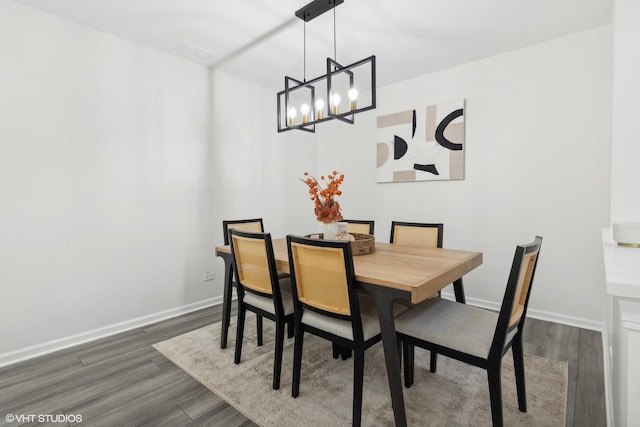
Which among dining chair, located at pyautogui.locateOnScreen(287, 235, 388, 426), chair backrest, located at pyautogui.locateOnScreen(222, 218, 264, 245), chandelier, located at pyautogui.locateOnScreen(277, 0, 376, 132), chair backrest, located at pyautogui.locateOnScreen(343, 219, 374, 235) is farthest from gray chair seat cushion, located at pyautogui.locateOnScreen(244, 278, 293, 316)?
chandelier, located at pyautogui.locateOnScreen(277, 0, 376, 132)

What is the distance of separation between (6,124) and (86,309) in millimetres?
1511

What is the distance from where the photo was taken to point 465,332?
1495mm

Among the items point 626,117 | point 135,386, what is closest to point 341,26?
point 626,117

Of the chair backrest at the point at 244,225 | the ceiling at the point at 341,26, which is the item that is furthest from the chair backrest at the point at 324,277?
the ceiling at the point at 341,26

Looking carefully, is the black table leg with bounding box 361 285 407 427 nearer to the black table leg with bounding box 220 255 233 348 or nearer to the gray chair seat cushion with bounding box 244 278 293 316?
the gray chair seat cushion with bounding box 244 278 293 316

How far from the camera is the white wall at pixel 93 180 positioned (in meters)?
2.28

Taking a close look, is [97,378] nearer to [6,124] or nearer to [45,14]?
[6,124]

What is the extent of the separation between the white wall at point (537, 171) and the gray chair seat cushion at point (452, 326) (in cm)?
173

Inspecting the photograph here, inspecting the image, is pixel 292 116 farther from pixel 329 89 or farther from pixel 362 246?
pixel 362 246

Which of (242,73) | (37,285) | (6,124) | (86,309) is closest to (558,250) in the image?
(242,73)

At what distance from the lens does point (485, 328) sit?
5.01 feet

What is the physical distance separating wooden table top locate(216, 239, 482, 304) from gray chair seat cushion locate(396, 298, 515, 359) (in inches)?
7.6

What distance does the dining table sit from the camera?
4.66ft

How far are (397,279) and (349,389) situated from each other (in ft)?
2.97
